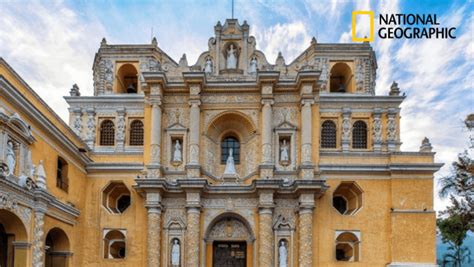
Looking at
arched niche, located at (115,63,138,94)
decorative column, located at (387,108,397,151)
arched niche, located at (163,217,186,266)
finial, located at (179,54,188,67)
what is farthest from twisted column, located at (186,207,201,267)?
decorative column, located at (387,108,397,151)

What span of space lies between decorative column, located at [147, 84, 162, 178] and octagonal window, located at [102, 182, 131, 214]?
215 centimetres

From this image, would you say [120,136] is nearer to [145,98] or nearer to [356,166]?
[145,98]

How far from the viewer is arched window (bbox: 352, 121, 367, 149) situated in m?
24.5

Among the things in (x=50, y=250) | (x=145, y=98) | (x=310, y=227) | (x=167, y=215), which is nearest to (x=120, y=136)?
(x=145, y=98)

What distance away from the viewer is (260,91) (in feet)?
75.8

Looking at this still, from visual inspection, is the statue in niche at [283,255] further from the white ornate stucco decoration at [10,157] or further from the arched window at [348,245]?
the white ornate stucco decoration at [10,157]

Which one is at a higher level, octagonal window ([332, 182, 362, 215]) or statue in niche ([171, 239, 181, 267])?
octagonal window ([332, 182, 362, 215])

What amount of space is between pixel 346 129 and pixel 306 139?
9.98 ft

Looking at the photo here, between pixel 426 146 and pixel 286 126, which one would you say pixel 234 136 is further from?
pixel 426 146

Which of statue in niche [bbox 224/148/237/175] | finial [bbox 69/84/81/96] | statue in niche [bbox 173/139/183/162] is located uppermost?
finial [bbox 69/84/81/96]

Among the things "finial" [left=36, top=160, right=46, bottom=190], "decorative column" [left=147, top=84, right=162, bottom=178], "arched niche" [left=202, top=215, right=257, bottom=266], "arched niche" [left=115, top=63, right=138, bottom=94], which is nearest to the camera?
"finial" [left=36, top=160, right=46, bottom=190]

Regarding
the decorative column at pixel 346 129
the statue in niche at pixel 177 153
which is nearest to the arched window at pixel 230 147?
the statue in niche at pixel 177 153

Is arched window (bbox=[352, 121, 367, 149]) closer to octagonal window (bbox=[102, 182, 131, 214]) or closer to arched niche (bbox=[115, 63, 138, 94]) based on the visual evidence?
Result: octagonal window (bbox=[102, 182, 131, 214])

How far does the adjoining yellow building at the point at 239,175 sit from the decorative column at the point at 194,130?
5 centimetres
